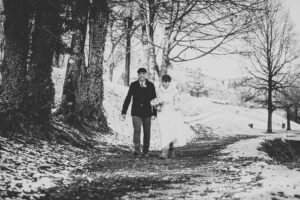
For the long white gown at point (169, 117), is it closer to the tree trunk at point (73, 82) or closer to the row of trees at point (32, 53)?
the row of trees at point (32, 53)

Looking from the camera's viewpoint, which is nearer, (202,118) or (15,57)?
(15,57)

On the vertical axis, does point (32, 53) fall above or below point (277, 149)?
above

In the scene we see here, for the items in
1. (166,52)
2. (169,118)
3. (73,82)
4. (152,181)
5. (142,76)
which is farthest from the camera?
(166,52)

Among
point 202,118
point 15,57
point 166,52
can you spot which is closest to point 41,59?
point 15,57

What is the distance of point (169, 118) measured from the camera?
7836 millimetres

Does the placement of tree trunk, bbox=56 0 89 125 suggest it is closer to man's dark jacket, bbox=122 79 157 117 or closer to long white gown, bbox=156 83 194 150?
man's dark jacket, bbox=122 79 157 117

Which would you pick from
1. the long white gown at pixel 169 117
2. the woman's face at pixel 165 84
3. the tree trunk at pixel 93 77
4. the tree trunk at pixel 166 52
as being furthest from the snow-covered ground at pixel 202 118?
the tree trunk at pixel 93 77

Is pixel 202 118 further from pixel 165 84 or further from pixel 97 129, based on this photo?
pixel 165 84

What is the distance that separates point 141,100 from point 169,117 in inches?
29.7

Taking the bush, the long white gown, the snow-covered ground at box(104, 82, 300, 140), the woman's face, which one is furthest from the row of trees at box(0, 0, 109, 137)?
the bush

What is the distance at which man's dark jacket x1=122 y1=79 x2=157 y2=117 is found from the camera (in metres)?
7.70

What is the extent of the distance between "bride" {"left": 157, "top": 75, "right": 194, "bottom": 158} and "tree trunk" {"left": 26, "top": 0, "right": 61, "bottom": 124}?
101 inches

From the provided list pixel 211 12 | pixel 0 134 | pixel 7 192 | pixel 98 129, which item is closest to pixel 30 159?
pixel 0 134

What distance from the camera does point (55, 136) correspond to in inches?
313
